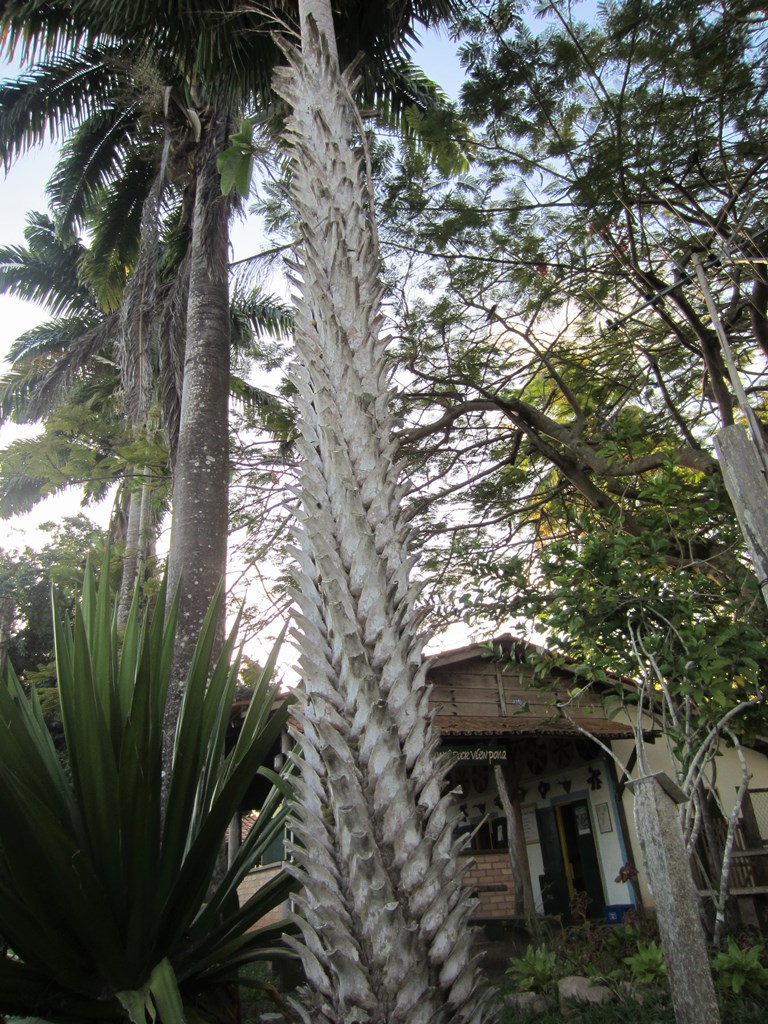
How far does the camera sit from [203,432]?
6.26 metres

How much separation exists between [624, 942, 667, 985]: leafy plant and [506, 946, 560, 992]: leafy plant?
2.10ft

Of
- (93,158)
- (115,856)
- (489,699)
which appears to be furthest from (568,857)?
(93,158)

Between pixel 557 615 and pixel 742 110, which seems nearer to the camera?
pixel 557 615

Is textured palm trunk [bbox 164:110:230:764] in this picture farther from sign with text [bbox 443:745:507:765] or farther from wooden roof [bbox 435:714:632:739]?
wooden roof [bbox 435:714:632:739]

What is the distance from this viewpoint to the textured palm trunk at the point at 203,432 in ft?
18.0

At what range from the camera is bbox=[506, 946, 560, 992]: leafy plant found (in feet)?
16.5

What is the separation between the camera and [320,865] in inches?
65.5

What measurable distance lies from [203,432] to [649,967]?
499 cm

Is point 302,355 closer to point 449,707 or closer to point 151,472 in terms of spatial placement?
point 151,472

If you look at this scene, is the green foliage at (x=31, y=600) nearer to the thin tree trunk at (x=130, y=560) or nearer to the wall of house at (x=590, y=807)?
the thin tree trunk at (x=130, y=560)

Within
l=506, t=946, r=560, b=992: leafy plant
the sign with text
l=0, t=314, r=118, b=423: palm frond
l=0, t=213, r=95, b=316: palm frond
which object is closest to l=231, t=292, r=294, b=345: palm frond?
l=0, t=314, r=118, b=423: palm frond

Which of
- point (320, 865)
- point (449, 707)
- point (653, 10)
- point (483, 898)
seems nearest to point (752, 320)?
point (653, 10)

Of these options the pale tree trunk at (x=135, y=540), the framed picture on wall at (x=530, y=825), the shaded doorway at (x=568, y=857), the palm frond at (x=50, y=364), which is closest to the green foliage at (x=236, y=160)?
the pale tree trunk at (x=135, y=540)

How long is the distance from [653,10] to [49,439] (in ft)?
24.4
